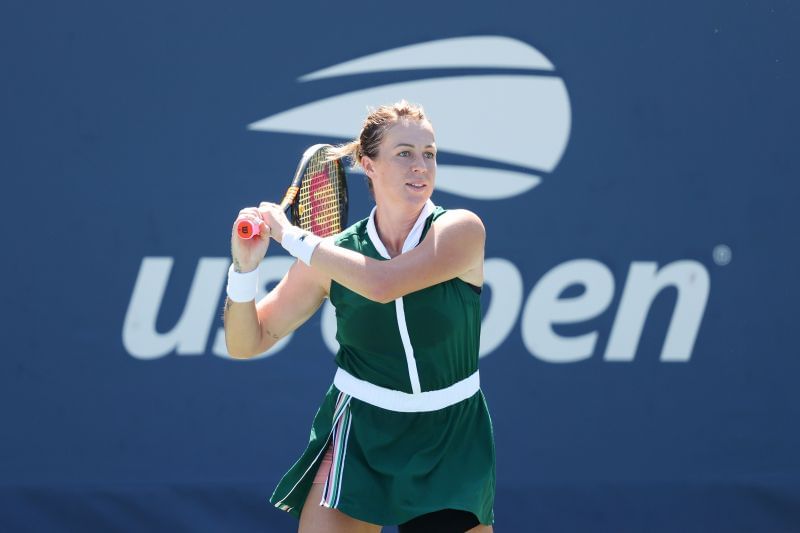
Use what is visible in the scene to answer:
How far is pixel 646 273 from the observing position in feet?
16.1

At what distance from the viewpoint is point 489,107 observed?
4.88 m

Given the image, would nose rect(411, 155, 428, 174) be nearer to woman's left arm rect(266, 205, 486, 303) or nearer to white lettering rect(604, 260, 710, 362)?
woman's left arm rect(266, 205, 486, 303)

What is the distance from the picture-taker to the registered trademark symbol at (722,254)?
4.95 meters

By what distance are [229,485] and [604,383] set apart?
1.54 meters

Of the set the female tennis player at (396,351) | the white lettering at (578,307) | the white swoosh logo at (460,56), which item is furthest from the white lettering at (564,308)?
the female tennis player at (396,351)

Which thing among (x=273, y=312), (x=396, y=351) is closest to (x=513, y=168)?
(x=273, y=312)

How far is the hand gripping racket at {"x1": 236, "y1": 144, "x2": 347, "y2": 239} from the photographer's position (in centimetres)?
330

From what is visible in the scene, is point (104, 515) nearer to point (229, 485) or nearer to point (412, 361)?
point (229, 485)

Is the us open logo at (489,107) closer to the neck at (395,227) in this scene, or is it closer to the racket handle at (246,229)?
the neck at (395,227)

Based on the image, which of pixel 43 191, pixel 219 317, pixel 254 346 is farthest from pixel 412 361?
pixel 43 191

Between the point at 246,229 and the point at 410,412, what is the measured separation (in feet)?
1.99

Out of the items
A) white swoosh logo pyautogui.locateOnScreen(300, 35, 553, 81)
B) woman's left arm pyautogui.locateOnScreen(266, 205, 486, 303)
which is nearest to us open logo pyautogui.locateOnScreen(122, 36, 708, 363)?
white swoosh logo pyautogui.locateOnScreen(300, 35, 553, 81)

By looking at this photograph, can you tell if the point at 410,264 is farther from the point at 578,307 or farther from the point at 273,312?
the point at 578,307

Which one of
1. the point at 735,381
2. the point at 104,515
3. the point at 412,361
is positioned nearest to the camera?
the point at 412,361
